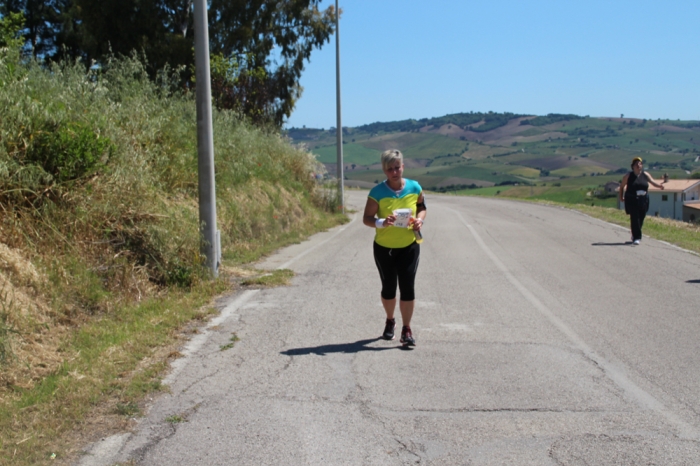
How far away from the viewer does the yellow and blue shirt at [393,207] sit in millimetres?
6781

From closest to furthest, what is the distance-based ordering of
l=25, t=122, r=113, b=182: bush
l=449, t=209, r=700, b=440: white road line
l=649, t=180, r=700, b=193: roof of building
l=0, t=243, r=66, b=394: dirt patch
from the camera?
1. l=449, t=209, r=700, b=440: white road line
2. l=0, t=243, r=66, b=394: dirt patch
3. l=25, t=122, r=113, b=182: bush
4. l=649, t=180, r=700, b=193: roof of building

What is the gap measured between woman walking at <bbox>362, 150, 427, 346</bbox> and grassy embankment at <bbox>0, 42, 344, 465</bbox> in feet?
7.20

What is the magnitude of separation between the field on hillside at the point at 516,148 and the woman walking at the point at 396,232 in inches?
1792

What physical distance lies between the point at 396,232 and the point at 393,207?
0.83ft

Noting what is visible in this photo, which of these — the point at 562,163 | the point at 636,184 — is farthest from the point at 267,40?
the point at 562,163

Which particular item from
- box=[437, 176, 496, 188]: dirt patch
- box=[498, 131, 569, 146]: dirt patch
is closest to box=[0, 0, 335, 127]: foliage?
box=[437, 176, 496, 188]: dirt patch

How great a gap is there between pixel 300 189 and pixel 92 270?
15.0m

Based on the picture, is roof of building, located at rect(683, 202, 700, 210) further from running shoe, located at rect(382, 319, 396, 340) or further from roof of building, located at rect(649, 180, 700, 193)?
running shoe, located at rect(382, 319, 396, 340)

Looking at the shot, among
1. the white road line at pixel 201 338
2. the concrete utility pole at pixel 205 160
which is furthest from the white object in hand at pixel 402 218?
the concrete utility pole at pixel 205 160

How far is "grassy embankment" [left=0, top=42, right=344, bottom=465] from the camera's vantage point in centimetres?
511

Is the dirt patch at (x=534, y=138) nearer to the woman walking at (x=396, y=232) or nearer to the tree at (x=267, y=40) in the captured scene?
the tree at (x=267, y=40)

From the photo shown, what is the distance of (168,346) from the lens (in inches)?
265

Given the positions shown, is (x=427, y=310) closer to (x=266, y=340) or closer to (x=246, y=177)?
(x=266, y=340)

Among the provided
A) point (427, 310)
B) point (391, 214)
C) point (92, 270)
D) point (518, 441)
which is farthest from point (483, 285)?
point (518, 441)
